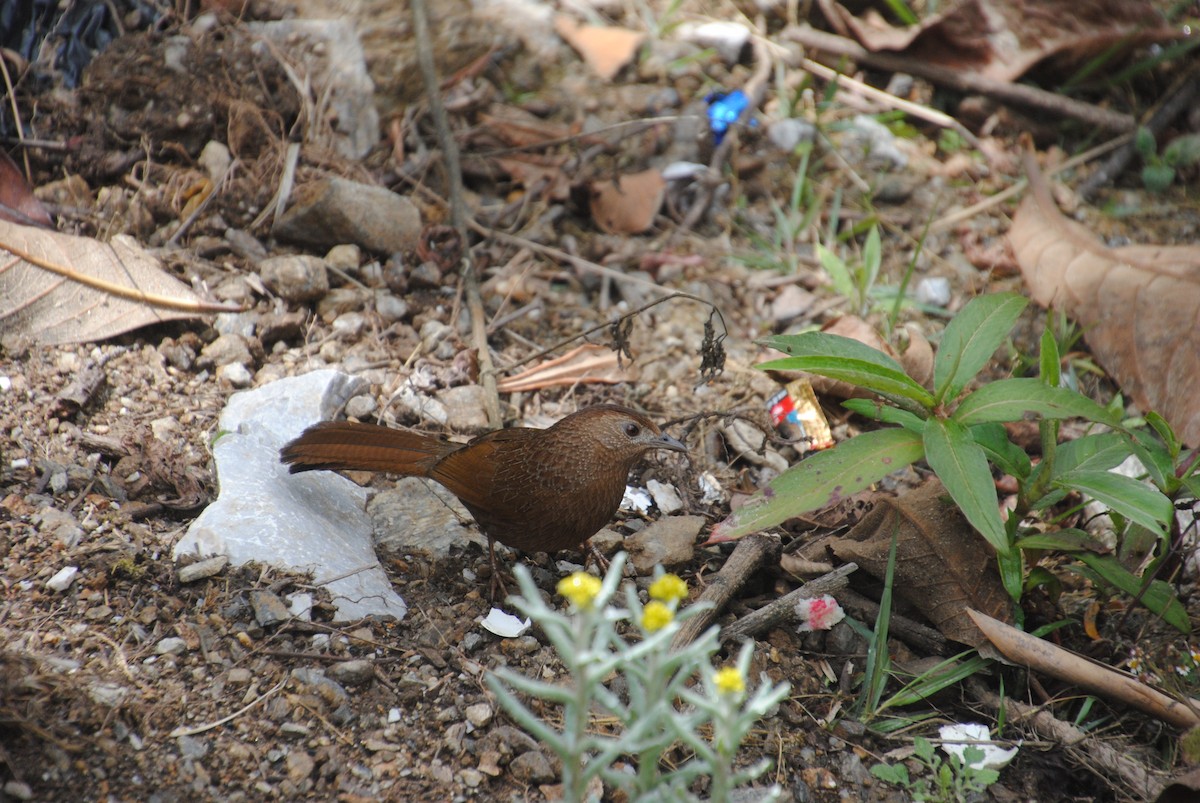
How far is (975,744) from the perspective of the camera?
10.1 ft

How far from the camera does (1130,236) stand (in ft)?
17.8

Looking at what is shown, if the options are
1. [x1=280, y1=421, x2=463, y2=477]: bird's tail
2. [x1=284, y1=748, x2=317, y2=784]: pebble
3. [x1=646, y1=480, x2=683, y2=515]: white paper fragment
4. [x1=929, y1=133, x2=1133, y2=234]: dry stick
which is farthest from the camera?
[x1=929, y1=133, x2=1133, y2=234]: dry stick

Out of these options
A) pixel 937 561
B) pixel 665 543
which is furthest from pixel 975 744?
pixel 665 543

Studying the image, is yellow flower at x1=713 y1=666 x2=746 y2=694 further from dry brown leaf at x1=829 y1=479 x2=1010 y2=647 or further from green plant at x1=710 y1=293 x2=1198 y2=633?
dry brown leaf at x1=829 y1=479 x2=1010 y2=647

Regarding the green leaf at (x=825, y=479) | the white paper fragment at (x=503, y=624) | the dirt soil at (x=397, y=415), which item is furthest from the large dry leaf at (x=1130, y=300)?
the white paper fragment at (x=503, y=624)

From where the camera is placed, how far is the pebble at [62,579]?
9.91 feet

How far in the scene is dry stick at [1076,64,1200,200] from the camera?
229 inches

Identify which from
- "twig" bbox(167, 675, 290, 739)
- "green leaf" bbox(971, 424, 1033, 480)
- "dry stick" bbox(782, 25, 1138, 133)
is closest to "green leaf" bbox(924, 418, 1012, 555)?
"green leaf" bbox(971, 424, 1033, 480)

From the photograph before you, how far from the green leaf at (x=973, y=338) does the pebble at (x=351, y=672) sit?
2.01 meters

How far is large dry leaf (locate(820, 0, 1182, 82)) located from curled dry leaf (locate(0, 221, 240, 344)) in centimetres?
470

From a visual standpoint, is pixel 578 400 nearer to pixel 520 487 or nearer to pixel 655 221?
pixel 520 487

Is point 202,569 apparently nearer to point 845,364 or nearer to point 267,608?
point 267,608

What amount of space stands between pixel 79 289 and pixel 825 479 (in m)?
3.09

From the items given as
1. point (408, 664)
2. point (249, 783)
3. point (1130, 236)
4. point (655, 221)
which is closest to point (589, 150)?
point (655, 221)
